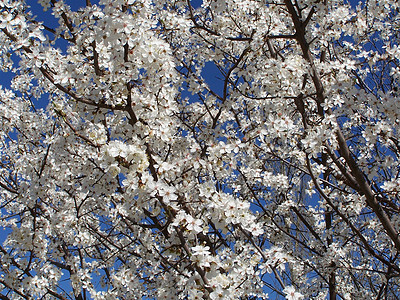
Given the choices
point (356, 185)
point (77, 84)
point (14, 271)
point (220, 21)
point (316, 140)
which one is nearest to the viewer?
point (77, 84)

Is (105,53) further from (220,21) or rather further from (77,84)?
(220,21)

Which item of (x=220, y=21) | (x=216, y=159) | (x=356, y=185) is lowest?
(x=216, y=159)

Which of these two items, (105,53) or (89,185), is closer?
(105,53)

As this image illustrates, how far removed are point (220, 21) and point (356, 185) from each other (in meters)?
2.98

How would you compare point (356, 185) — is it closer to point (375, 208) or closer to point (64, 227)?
point (375, 208)

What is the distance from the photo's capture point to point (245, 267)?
3.91 meters

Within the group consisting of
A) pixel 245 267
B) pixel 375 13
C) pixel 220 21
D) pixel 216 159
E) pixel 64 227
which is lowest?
pixel 245 267

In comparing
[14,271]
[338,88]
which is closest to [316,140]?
[338,88]

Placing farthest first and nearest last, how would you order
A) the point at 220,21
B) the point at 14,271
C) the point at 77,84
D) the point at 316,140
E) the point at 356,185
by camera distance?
the point at 220,21
the point at 14,271
the point at 356,185
the point at 316,140
the point at 77,84

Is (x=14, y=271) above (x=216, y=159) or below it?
below

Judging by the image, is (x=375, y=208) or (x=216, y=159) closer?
(x=216, y=159)

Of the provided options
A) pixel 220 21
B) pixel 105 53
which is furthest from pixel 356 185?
pixel 105 53

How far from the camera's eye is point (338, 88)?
425 cm

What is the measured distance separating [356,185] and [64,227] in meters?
→ 3.72
